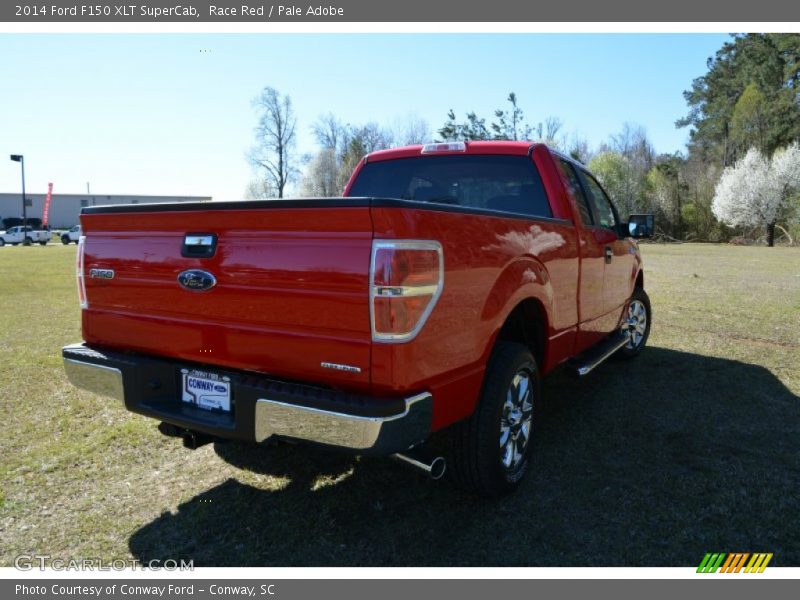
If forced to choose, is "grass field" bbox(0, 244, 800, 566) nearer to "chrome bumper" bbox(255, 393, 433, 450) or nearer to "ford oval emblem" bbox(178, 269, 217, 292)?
"chrome bumper" bbox(255, 393, 433, 450)

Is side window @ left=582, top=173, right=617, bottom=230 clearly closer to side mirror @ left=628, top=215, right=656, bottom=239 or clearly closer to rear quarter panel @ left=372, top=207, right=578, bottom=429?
side mirror @ left=628, top=215, right=656, bottom=239

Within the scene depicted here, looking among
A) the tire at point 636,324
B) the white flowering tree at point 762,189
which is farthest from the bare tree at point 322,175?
the tire at point 636,324

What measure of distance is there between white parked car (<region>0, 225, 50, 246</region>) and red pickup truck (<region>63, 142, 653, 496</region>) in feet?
174

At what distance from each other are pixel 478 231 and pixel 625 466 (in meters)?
1.99

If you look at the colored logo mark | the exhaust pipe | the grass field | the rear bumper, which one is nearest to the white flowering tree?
the grass field

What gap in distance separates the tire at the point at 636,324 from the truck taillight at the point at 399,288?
14.3ft

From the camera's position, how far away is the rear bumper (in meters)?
2.23

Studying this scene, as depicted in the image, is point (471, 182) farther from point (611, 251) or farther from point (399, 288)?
point (399, 288)

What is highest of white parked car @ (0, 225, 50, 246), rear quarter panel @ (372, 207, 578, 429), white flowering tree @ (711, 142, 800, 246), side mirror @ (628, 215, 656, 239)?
white flowering tree @ (711, 142, 800, 246)

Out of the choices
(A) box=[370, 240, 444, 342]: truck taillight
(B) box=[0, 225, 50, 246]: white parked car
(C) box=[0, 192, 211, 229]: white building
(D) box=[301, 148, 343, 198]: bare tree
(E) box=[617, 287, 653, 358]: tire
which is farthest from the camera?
(C) box=[0, 192, 211, 229]: white building

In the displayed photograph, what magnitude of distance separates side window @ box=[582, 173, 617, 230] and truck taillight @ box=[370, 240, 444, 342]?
9.58 ft

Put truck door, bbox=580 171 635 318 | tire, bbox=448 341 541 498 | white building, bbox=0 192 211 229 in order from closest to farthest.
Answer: tire, bbox=448 341 541 498, truck door, bbox=580 171 635 318, white building, bbox=0 192 211 229

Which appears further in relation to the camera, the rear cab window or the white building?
the white building

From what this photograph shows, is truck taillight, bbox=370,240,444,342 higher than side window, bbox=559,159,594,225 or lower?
lower
